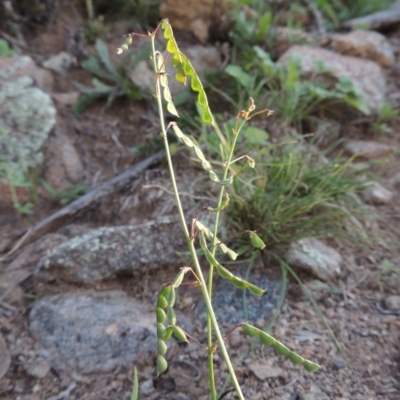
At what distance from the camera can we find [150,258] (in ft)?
6.42

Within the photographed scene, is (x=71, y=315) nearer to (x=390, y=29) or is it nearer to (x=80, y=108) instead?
(x=80, y=108)

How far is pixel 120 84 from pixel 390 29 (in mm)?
2243

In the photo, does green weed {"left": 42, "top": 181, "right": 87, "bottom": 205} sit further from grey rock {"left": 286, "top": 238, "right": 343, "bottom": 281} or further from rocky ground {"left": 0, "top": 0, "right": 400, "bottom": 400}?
grey rock {"left": 286, "top": 238, "right": 343, "bottom": 281}

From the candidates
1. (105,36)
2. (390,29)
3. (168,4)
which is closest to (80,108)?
(105,36)

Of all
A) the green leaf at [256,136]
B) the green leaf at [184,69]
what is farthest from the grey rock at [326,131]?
the green leaf at [184,69]

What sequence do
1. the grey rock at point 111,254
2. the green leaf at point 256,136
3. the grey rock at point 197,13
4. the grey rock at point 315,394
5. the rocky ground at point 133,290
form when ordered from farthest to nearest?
the grey rock at point 197,13 < the green leaf at point 256,136 < the grey rock at point 111,254 < the rocky ground at point 133,290 < the grey rock at point 315,394

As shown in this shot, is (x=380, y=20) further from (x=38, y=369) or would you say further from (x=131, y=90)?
(x=38, y=369)

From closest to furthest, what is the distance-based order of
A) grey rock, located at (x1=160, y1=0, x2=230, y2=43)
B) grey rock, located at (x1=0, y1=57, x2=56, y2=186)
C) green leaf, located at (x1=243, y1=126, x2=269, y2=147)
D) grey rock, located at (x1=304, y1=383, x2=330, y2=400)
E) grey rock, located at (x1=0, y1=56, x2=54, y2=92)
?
grey rock, located at (x1=304, y1=383, x2=330, y2=400)
green leaf, located at (x1=243, y1=126, x2=269, y2=147)
grey rock, located at (x1=0, y1=57, x2=56, y2=186)
grey rock, located at (x1=0, y1=56, x2=54, y2=92)
grey rock, located at (x1=160, y1=0, x2=230, y2=43)

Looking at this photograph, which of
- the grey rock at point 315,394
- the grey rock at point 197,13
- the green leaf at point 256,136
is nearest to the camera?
the grey rock at point 315,394

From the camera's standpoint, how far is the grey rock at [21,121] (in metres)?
2.56

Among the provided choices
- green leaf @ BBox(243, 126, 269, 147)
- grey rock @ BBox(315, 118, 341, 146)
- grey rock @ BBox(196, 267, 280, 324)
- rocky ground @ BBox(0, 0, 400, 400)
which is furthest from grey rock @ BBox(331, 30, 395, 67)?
grey rock @ BBox(196, 267, 280, 324)

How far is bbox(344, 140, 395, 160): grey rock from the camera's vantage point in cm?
280

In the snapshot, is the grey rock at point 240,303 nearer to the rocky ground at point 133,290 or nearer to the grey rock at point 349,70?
the rocky ground at point 133,290

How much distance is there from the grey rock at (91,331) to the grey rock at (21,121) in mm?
860
